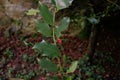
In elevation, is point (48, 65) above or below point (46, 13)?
below

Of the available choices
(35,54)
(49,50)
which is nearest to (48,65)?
(49,50)

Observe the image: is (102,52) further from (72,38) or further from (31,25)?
(31,25)

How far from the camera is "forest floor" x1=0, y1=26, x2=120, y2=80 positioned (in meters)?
5.15

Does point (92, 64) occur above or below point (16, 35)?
below

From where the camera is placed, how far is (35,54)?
227 inches

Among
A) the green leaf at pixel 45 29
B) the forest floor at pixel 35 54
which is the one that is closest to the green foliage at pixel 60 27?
the green leaf at pixel 45 29

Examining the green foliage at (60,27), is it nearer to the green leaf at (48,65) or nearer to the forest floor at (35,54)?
the green leaf at (48,65)

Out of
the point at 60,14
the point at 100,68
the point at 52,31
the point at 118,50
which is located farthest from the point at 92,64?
the point at 52,31

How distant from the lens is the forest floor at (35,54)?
515 centimetres

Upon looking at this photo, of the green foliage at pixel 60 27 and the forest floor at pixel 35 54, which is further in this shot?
the forest floor at pixel 35 54

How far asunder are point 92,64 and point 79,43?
0.67 m

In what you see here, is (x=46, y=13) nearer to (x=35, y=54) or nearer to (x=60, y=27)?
(x=60, y=27)

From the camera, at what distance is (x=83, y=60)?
509cm

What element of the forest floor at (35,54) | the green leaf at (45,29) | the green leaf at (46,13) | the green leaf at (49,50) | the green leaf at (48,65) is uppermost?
the green leaf at (46,13)
